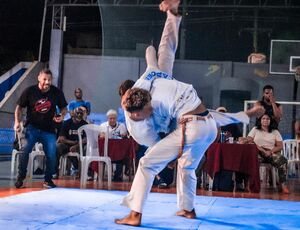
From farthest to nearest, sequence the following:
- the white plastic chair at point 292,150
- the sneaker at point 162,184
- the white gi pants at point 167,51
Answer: the white plastic chair at point 292,150, the sneaker at point 162,184, the white gi pants at point 167,51

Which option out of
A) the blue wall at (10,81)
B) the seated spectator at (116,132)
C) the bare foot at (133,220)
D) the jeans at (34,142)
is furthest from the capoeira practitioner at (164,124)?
the blue wall at (10,81)

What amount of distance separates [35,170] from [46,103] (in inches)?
118

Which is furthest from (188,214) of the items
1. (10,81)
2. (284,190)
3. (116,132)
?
(10,81)

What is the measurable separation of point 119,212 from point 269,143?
11.4 feet

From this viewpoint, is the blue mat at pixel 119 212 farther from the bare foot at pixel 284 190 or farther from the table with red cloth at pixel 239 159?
the bare foot at pixel 284 190

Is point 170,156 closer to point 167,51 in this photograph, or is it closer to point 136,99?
point 136,99

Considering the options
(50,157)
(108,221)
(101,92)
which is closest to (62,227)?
(108,221)

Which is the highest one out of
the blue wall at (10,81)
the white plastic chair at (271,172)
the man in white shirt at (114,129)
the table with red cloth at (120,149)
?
the blue wall at (10,81)

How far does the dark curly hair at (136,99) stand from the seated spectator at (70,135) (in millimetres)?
4444

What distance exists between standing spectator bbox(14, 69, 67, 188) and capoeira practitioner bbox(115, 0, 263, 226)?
2.22 meters

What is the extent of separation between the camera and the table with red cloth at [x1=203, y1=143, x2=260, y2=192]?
6332mm

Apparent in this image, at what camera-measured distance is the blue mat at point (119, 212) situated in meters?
3.39

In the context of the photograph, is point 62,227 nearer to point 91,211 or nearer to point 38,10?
point 91,211

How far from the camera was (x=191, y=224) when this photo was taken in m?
3.51
